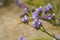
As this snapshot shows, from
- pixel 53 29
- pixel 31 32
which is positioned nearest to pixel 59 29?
pixel 53 29

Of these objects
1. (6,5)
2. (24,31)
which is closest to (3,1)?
(6,5)

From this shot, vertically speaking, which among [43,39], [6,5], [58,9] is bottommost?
[43,39]

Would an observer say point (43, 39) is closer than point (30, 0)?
Yes

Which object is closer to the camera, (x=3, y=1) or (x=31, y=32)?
(x=31, y=32)

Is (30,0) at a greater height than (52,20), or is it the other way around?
(30,0)

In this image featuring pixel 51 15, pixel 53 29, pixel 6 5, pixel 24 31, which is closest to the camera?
pixel 51 15

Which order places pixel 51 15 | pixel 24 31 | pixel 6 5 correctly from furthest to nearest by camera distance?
pixel 6 5 → pixel 24 31 → pixel 51 15

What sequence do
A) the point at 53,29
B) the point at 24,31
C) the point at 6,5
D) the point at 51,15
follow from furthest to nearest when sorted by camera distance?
the point at 6,5, the point at 24,31, the point at 53,29, the point at 51,15

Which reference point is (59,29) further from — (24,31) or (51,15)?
(24,31)

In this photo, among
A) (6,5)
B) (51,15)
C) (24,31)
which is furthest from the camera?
(6,5)

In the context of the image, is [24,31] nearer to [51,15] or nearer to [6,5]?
[51,15]
